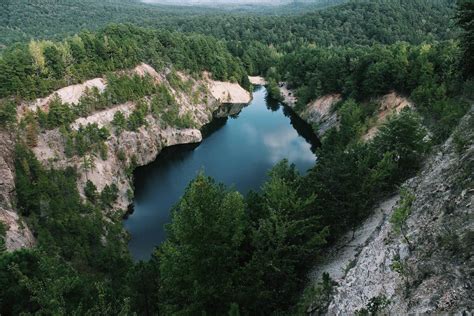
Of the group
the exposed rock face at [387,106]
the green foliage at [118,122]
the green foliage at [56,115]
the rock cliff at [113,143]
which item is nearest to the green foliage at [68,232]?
the rock cliff at [113,143]

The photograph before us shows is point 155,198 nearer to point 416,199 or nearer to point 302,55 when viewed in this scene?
point 416,199

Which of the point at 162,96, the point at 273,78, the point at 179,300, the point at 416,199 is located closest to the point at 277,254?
the point at 179,300

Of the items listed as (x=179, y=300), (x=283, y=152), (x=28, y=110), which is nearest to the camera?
(x=179, y=300)

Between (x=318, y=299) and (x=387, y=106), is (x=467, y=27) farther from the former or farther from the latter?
(x=387, y=106)

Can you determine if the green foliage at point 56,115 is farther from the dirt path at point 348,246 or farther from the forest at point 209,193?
the dirt path at point 348,246

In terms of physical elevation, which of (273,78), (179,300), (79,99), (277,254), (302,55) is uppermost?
(277,254)

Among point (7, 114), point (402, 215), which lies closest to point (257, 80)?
point (7, 114)

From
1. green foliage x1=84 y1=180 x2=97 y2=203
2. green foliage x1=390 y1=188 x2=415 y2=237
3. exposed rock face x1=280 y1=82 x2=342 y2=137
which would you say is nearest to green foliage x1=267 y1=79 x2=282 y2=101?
exposed rock face x1=280 y1=82 x2=342 y2=137

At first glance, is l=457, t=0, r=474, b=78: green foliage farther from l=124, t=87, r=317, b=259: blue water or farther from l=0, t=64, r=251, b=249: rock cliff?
l=0, t=64, r=251, b=249: rock cliff
